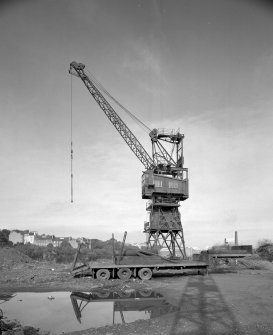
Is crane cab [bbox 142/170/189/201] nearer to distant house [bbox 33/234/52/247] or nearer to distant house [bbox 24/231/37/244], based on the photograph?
distant house [bbox 24/231/37/244]

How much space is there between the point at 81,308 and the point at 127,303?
1798 mm

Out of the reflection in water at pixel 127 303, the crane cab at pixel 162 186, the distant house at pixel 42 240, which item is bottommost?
the distant house at pixel 42 240

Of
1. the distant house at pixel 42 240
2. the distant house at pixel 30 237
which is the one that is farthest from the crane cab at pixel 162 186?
the distant house at pixel 42 240

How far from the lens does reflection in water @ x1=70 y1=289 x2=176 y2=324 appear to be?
10148mm

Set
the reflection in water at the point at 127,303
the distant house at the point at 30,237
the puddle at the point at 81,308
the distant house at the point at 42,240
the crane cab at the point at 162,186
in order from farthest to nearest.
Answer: the distant house at the point at 42,240 → the distant house at the point at 30,237 → the crane cab at the point at 162,186 → the reflection in water at the point at 127,303 → the puddle at the point at 81,308

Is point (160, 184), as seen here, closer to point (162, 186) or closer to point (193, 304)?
point (162, 186)

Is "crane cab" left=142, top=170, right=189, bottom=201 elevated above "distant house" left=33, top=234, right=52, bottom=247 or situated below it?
above

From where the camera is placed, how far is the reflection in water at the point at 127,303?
33.3ft

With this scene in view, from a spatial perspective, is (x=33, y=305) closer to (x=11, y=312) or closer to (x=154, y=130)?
(x=11, y=312)

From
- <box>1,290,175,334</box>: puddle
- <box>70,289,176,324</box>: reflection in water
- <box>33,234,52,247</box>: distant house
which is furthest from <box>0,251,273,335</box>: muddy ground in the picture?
<box>33,234,52,247</box>: distant house

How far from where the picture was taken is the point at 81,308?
11453 millimetres

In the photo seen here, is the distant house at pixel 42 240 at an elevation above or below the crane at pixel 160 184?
below

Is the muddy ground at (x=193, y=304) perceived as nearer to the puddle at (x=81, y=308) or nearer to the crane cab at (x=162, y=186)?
the puddle at (x=81, y=308)

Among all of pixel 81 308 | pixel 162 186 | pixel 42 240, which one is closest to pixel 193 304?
pixel 81 308
